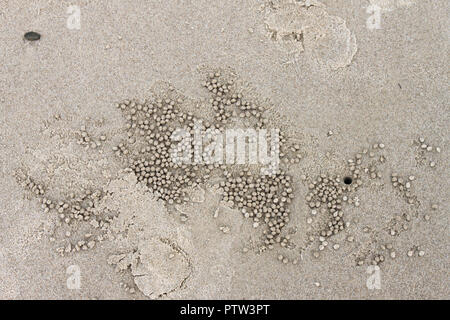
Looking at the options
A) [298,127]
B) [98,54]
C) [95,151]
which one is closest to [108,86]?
[98,54]

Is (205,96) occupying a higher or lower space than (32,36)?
lower

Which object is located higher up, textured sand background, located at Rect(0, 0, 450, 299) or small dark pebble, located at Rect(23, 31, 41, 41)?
small dark pebble, located at Rect(23, 31, 41, 41)

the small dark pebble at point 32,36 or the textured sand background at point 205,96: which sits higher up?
the small dark pebble at point 32,36

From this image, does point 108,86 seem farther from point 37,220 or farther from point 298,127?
point 298,127
